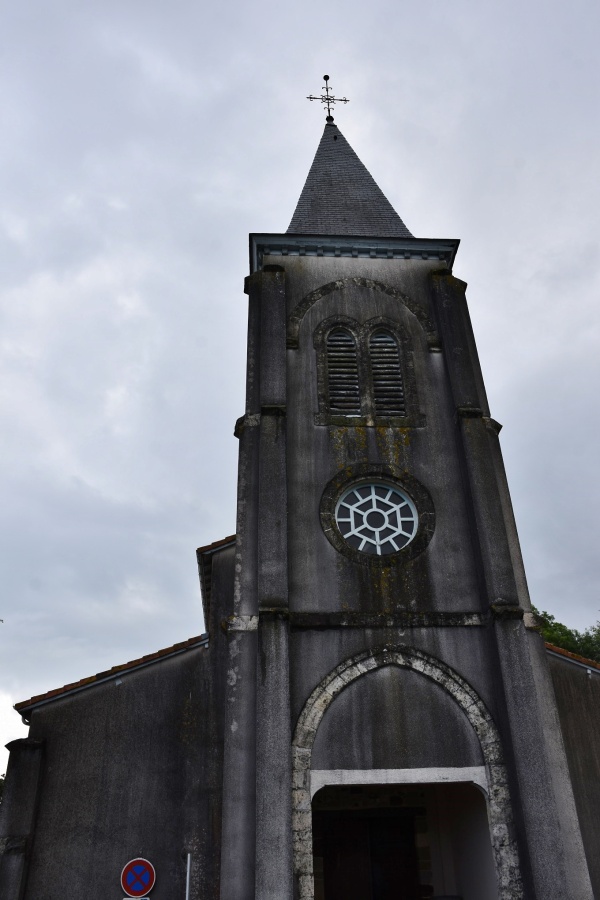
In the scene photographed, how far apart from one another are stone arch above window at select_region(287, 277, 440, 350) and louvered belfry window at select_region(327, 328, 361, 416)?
72 centimetres

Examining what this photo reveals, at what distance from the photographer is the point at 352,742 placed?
10180 mm

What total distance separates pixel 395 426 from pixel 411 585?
123 inches

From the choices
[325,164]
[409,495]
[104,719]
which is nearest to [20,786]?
[104,719]

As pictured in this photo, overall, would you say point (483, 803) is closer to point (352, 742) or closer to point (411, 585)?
point (352, 742)

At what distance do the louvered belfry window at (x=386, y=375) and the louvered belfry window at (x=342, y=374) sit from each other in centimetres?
36

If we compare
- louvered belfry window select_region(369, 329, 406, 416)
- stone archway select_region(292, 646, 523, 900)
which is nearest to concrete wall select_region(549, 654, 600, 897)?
stone archway select_region(292, 646, 523, 900)

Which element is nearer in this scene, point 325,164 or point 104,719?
point 104,719

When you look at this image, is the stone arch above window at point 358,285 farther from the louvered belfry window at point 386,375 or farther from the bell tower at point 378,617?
the louvered belfry window at point 386,375

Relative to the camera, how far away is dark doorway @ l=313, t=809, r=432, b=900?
12.4 meters

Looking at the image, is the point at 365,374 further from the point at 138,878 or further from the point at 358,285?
the point at 138,878

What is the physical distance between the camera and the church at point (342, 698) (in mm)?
9820

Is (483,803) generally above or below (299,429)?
below

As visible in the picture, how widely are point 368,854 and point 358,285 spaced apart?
35.1 feet

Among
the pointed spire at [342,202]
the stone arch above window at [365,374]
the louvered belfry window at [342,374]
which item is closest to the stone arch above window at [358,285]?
the stone arch above window at [365,374]
